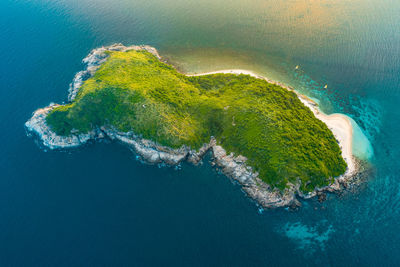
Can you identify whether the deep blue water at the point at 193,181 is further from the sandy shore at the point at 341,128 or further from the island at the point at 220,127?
the sandy shore at the point at 341,128

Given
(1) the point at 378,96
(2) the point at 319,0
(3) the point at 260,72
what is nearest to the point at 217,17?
(3) the point at 260,72

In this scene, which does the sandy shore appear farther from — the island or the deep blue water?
the deep blue water

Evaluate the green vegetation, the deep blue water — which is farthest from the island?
the deep blue water

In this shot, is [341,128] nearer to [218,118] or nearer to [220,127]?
[220,127]

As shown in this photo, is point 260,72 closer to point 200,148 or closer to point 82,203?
point 200,148

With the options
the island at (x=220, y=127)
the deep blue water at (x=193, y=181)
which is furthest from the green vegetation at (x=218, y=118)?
the deep blue water at (x=193, y=181)

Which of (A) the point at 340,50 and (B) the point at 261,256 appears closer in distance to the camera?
(B) the point at 261,256

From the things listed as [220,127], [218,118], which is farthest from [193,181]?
[218,118]
